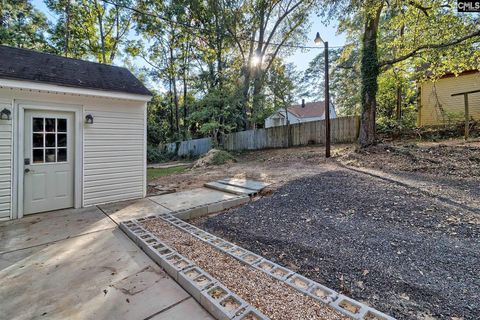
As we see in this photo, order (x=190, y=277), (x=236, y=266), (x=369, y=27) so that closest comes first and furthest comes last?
(x=190, y=277)
(x=236, y=266)
(x=369, y=27)

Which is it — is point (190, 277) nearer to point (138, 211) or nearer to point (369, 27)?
point (138, 211)

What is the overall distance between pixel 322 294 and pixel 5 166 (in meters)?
5.13

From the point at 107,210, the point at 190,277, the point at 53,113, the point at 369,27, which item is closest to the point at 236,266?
the point at 190,277

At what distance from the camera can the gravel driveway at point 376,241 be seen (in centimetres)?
195

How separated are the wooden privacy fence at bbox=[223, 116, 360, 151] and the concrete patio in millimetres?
10874

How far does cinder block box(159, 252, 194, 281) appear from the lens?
2204 mm

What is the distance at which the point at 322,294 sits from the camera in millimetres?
1863

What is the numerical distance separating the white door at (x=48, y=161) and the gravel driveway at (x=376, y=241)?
2925 millimetres

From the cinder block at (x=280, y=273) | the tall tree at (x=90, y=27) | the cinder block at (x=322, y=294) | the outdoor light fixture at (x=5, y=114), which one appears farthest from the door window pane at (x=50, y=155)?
the tall tree at (x=90, y=27)

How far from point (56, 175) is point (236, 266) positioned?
4.09m

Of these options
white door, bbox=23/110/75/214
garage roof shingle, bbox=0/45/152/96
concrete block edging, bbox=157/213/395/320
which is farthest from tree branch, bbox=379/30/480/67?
white door, bbox=23/110/75/214

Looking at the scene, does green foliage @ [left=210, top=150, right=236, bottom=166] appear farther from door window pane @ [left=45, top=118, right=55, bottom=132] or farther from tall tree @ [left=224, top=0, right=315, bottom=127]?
door window pane @ [left=45, top=118, right=55, bottom=132]

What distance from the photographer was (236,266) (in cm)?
231

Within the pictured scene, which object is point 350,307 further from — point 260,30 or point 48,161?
point 260,30
